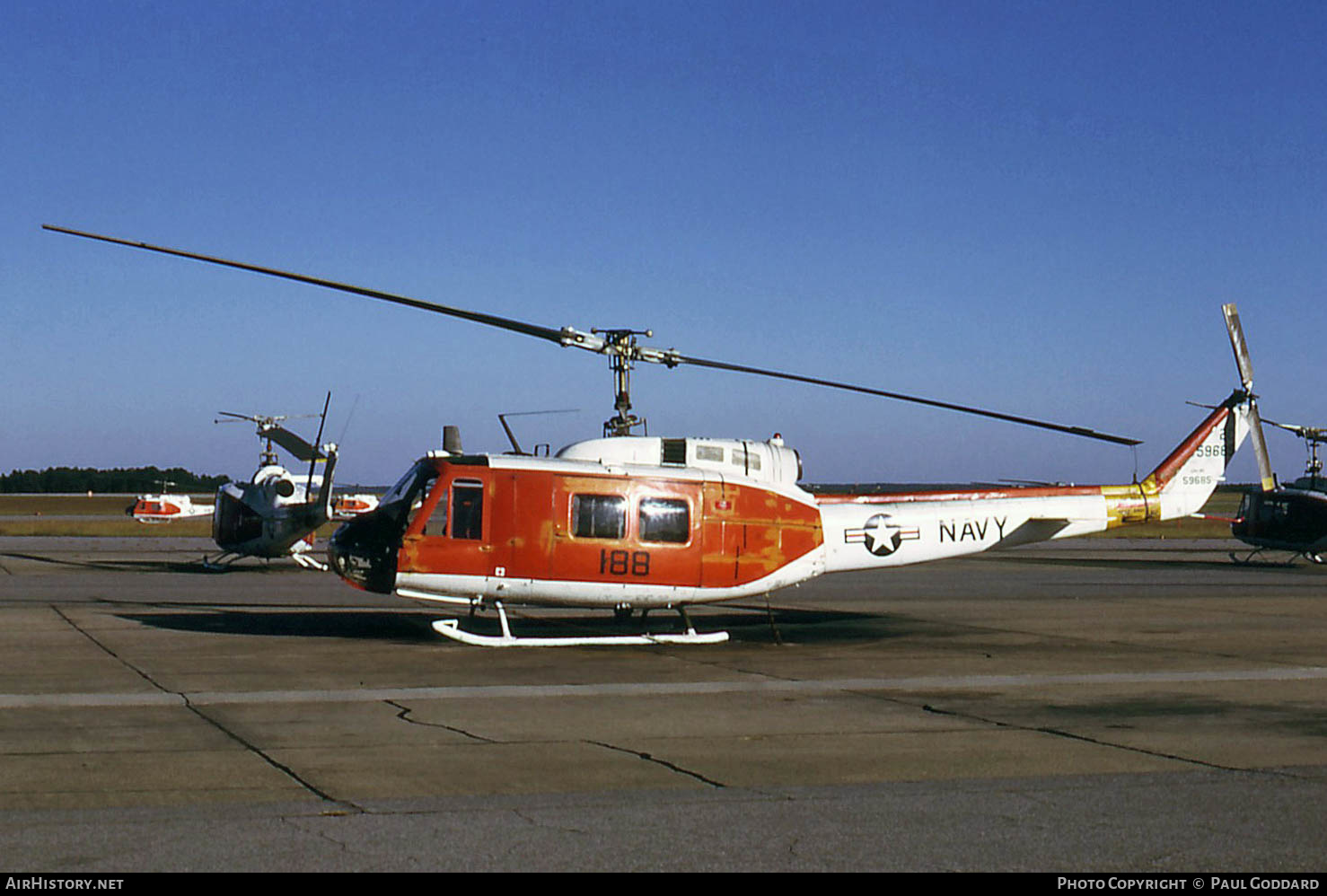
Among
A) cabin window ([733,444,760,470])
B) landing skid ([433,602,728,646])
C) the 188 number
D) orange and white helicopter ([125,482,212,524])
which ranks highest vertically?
cabin window ([733,444,760,470])

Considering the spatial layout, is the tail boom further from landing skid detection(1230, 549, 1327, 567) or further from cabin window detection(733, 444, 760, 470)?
landing skid detection(1230, 549, 1327, 567)

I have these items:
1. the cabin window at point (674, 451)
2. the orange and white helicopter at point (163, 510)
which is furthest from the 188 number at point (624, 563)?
the orange and white helicopter at point (163, 510)

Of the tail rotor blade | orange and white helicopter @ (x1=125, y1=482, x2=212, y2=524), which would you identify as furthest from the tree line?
the tail rotor blade

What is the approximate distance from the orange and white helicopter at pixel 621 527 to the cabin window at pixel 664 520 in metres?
0.02

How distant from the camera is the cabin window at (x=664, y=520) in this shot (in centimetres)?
1780

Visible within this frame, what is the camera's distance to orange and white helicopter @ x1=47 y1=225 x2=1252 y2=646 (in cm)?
1709

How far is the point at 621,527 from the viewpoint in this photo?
1767 cm

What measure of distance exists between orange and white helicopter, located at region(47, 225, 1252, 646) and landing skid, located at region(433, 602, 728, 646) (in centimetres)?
3

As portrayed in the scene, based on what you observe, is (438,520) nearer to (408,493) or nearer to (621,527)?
(408,493)

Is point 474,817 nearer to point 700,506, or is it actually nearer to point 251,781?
point 251,781

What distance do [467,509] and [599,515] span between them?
5.86 feet

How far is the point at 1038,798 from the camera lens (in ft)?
26.8

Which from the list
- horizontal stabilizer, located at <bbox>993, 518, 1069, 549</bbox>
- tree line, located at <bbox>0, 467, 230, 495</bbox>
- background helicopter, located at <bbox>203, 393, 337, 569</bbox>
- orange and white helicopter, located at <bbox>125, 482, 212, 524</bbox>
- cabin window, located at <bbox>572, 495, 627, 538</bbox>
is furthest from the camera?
tree line, located at <bbox>0, 467, 230, 495</bbox>

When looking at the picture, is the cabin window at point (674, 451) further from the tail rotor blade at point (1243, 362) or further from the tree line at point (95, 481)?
the tree line at point (95, 481)
